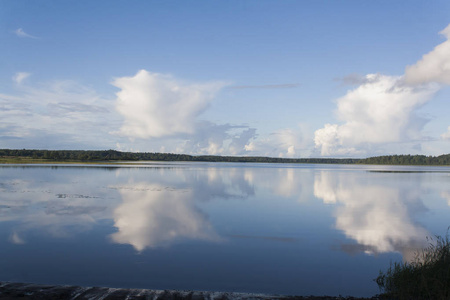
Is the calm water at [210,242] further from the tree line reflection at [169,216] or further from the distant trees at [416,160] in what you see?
the distant trees at [416,160]

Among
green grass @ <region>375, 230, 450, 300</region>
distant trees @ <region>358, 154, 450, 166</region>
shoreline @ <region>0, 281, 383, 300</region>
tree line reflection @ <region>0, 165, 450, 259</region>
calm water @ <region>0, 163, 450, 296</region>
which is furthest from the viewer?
distant trees @ <region>358, 154, 450, 166</region>

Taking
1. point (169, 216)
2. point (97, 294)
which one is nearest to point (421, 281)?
point (97, 294)

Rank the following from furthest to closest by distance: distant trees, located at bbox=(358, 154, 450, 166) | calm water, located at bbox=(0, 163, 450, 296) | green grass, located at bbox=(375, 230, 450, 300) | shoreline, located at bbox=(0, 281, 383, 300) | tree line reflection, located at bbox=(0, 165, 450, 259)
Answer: distant trees, located at bbox=(358, 154, 450, 166) < tree line reflection, located at bbox=(0, 165, 450, 259) < calm water, located at bbox=(0, 163, 450, 296) < green grass, located at bbox=(375, 230, 450, 300) < shoreline, located at bbox=(0, 281, 383, 300)

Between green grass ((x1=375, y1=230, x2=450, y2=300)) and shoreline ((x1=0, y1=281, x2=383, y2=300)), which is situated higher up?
green grass ((x1=375, y1=230, x2=450, y2=300))

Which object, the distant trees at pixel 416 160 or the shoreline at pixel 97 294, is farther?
the distant trees at pixel 416 160

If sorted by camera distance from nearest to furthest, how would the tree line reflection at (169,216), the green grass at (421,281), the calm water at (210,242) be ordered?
the green grass at (421,281)
the calm water at (210,242)
the tree line reflection at (169,216)

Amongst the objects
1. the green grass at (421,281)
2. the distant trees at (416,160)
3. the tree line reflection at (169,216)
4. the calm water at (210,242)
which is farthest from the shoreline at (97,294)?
the distant trees at (416,160)

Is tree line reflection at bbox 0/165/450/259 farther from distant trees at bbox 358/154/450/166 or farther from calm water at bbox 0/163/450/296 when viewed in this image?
distant trees at bbox 358/154/450/166

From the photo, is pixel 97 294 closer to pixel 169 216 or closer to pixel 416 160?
pixel 169 216

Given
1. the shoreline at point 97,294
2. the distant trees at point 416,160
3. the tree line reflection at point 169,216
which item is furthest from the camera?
the distant trees at point 416,160

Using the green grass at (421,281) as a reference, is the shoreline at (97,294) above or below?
below

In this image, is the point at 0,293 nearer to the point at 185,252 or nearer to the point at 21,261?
the point at 21,261

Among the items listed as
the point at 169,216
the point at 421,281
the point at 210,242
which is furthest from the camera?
the point at 169,216


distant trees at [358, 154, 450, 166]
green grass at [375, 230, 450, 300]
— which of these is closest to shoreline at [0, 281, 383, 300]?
green grass at [375, 230, 450, 300]
